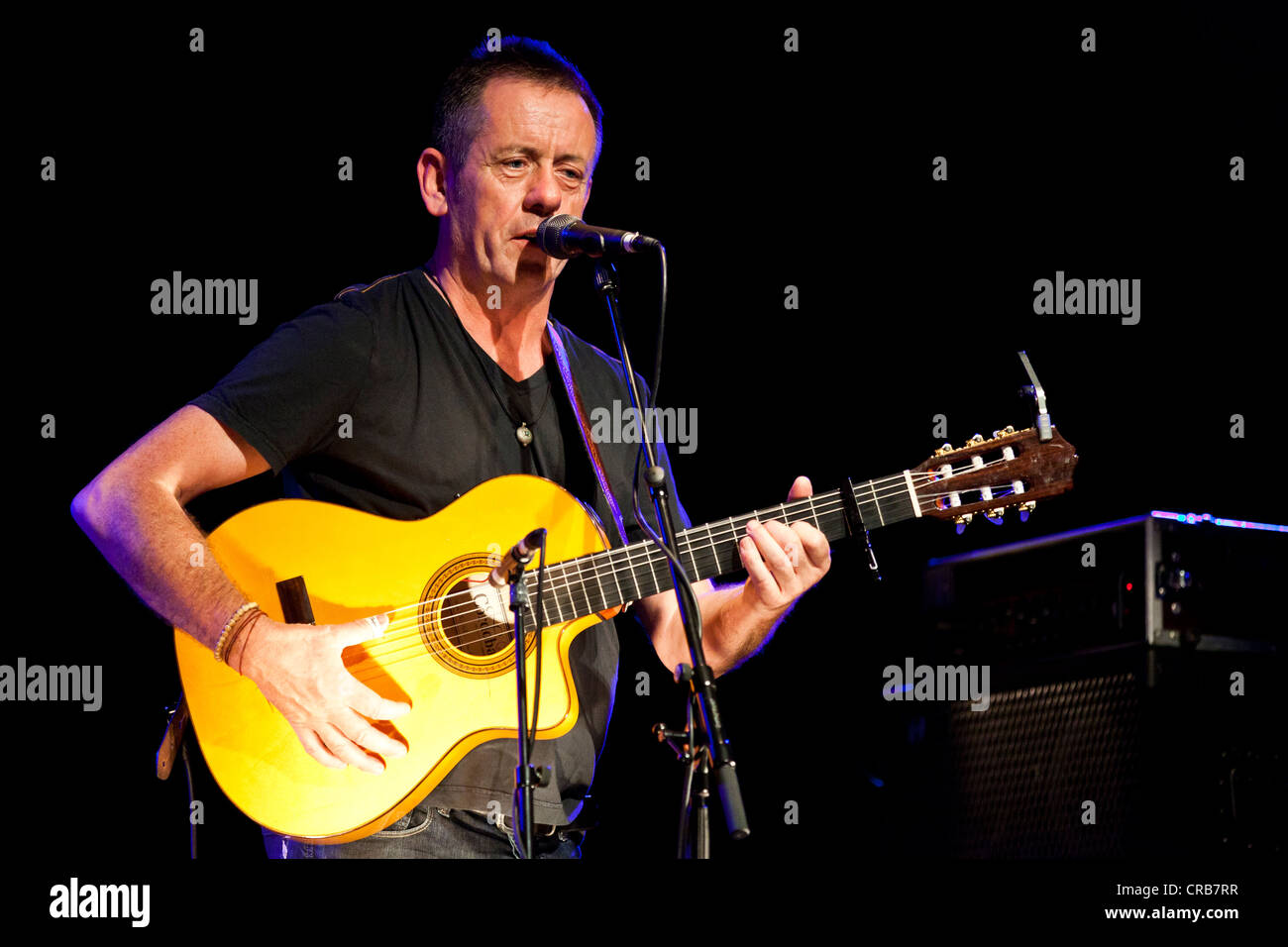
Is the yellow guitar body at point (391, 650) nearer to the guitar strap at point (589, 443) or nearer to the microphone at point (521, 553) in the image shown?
the guitar strap at point (589, 443)

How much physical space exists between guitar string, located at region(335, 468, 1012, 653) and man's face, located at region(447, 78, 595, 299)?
2.63 ft

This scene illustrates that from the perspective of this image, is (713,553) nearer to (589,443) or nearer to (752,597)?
(752,597)

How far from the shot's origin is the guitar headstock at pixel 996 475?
3.23 metres

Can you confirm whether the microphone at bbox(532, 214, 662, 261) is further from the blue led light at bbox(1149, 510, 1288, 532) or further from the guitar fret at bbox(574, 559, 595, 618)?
the blue led light at bbox(1149, 510, 1288, 532)

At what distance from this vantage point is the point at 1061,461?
3.22 m

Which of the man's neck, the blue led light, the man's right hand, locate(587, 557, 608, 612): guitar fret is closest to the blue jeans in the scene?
the man's right hand

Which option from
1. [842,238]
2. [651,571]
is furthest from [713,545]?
[842,238]

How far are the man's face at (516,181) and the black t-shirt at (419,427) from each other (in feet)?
0.58

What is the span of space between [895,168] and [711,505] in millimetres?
1605

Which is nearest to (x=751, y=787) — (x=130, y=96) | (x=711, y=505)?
(x=711, y=505)

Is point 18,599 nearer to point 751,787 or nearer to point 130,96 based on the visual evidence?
point 130,96

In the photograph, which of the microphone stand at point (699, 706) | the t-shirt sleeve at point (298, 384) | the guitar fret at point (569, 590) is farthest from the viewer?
the guitar fret at point (569, 590)

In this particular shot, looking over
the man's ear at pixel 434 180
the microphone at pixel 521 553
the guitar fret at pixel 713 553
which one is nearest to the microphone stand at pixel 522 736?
the microphone at pixel 521 553

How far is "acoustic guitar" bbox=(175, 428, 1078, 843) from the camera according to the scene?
295 centimetres
